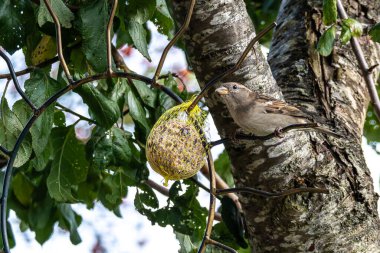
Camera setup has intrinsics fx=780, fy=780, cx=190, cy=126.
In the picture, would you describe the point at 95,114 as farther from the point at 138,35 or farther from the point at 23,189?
the point at 23,189

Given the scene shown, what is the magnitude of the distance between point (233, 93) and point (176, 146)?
1.01 feet

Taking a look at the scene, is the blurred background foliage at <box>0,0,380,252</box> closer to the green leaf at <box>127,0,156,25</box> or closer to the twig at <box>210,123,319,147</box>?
the green leaf at <box>127,0,156,25</box>

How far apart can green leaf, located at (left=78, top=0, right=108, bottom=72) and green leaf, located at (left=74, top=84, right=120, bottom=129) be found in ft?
0.42

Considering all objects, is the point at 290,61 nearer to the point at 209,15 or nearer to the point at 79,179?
the point at 209,15

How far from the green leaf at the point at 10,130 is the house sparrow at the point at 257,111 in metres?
0.76

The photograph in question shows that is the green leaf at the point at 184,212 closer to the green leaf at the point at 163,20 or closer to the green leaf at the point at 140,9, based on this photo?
the green leaf at the point at 163,20

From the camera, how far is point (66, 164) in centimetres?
361

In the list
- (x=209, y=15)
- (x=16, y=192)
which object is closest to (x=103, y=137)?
(x=209, y=15)

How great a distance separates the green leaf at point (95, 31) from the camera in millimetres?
3016

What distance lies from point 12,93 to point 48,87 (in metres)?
3.20

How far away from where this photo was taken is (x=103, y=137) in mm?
3320

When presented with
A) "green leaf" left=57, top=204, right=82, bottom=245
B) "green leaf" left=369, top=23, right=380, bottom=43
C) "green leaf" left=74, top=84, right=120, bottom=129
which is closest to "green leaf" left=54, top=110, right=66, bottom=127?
"green leaf" left=74, top=84, right=120, bottom=129

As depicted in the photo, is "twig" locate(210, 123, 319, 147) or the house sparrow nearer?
"twig" locate(210, 123, 319, 147)

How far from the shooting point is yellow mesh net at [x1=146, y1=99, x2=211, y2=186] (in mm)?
2660
